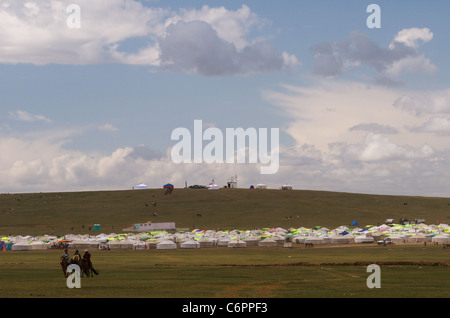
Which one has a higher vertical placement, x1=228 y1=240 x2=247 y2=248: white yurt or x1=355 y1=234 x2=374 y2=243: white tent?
x1=355 y1=234 x2=374 y2=243: white tent

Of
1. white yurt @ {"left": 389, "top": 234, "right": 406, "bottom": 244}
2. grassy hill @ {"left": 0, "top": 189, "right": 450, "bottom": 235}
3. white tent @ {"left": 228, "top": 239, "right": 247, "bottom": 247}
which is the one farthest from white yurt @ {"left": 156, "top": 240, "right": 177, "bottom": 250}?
grassy hill @ {"left": 0, "top": 189, "right": 450, "bottom": 235}

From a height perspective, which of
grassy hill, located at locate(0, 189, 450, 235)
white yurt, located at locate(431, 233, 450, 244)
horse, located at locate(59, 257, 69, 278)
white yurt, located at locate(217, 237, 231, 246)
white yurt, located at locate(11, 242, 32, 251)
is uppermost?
grassy hill, located at locate(0, 189, 450, 235)

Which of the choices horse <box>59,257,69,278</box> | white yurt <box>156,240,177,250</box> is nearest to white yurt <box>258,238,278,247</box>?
white yurt <box>156,240,177,250</box>

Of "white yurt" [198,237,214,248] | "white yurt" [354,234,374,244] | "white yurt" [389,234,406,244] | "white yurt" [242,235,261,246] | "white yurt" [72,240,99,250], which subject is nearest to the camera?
"white yurt" [389,234,406,244]

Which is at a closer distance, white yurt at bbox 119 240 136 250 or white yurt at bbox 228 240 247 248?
white yurt at bbox 228 240 247 248

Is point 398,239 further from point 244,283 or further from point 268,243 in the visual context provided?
point 244,283

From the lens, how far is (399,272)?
49.5 metres

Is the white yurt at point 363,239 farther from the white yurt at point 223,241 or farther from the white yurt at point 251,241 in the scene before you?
the white yurt at point 223,241

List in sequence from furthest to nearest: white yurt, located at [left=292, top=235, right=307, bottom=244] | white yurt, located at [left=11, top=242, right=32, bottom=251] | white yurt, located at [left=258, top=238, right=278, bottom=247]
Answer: white yurt, located at [left=292, top=235, right=307, bottom=244] → white yurt, located at [left=11, top=242, right=32, bottom=251] → white yurt, located at [left=258, top=238, right=278, bottom=247]

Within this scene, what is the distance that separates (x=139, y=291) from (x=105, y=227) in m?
133

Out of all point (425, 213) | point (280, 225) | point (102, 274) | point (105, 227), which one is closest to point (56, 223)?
point (105, 227)

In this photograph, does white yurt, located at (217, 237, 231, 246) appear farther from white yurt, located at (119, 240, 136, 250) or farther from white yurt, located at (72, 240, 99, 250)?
white yurt, located at (72, 240, 99, 250)
